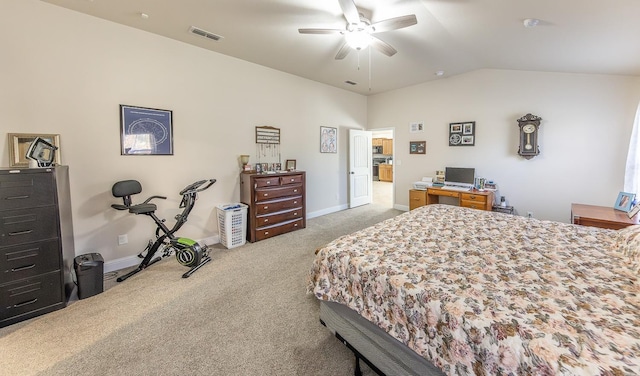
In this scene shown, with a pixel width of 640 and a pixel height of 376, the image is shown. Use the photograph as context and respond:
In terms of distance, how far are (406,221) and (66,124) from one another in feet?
12.5

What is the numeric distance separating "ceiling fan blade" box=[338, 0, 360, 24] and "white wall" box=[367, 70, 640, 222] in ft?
11.5

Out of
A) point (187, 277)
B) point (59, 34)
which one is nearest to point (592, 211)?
point (187, 277)

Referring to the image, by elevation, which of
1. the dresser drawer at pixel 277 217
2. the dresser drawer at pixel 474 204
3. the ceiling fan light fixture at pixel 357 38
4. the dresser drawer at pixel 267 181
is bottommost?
the dresser drawer at pixel 277 217

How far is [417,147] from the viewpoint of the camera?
228 inches

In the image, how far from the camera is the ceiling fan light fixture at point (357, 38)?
2.67 m

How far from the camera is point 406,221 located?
261cm

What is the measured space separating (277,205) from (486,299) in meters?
3.48

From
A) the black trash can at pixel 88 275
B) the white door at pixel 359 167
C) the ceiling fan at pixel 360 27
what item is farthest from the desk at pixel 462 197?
the black trash can at pixel 88 275

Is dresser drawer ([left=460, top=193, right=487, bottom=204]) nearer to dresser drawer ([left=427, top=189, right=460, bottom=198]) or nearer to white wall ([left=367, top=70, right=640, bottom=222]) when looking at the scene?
dresser drawer ([left=427, top=189, right=460, bottom=198])

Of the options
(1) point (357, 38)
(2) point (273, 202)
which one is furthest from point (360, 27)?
(2) point (273, 202)

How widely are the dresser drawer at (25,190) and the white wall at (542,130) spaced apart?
591 centimetres

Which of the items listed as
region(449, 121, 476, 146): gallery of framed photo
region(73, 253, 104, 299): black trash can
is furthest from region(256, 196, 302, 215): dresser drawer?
region(449, 121, 476, 146): gallery of framed photo

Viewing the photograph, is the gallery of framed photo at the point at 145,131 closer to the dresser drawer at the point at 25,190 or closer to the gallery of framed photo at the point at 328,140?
the dresser drawer at the point at 25,190

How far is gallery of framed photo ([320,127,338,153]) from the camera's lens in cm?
568
